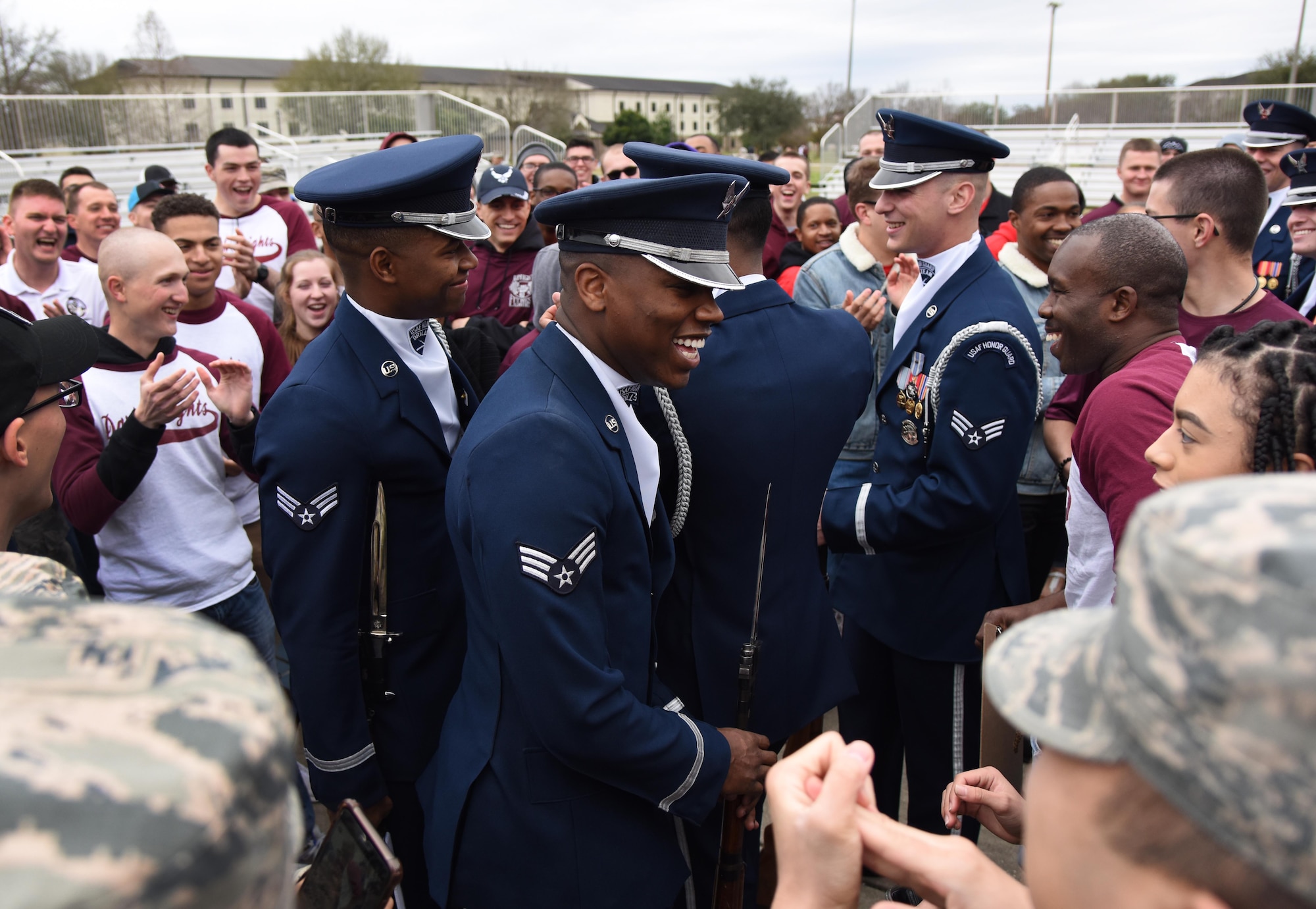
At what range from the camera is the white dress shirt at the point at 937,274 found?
3184 millimetres

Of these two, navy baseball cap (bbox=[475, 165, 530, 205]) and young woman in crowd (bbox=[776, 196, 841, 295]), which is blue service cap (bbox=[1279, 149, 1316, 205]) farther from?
navy baseball cap (bbox=[475, 165, 530, 205])

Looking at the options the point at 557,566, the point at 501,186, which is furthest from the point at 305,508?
the point at 501,186

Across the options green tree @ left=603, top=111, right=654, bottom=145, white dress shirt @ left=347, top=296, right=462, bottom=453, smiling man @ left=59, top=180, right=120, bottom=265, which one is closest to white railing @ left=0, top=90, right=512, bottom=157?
green tree @ left=603, top=111, right=654, bottom=145

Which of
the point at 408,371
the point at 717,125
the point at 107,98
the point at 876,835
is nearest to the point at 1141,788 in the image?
the point at 876,835

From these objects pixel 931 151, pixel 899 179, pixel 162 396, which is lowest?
pixel 162 396

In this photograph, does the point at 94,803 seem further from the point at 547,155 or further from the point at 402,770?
the point at 547,155

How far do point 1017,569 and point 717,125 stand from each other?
62.1 m

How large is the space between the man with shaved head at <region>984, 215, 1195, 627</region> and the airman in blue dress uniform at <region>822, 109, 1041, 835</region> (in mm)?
231

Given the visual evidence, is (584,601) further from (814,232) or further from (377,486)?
(814,232)

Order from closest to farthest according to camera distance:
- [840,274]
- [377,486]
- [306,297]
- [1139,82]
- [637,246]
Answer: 1. [637,246]
2. [377,486]
3. [306,297]
4. [840,274]
5. [1139,82]

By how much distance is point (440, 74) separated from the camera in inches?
3073

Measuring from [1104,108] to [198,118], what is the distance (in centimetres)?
2179

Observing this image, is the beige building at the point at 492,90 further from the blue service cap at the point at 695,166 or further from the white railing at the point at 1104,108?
the blue service cap at the point at 695,166

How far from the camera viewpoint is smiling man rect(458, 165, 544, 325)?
614 cm
